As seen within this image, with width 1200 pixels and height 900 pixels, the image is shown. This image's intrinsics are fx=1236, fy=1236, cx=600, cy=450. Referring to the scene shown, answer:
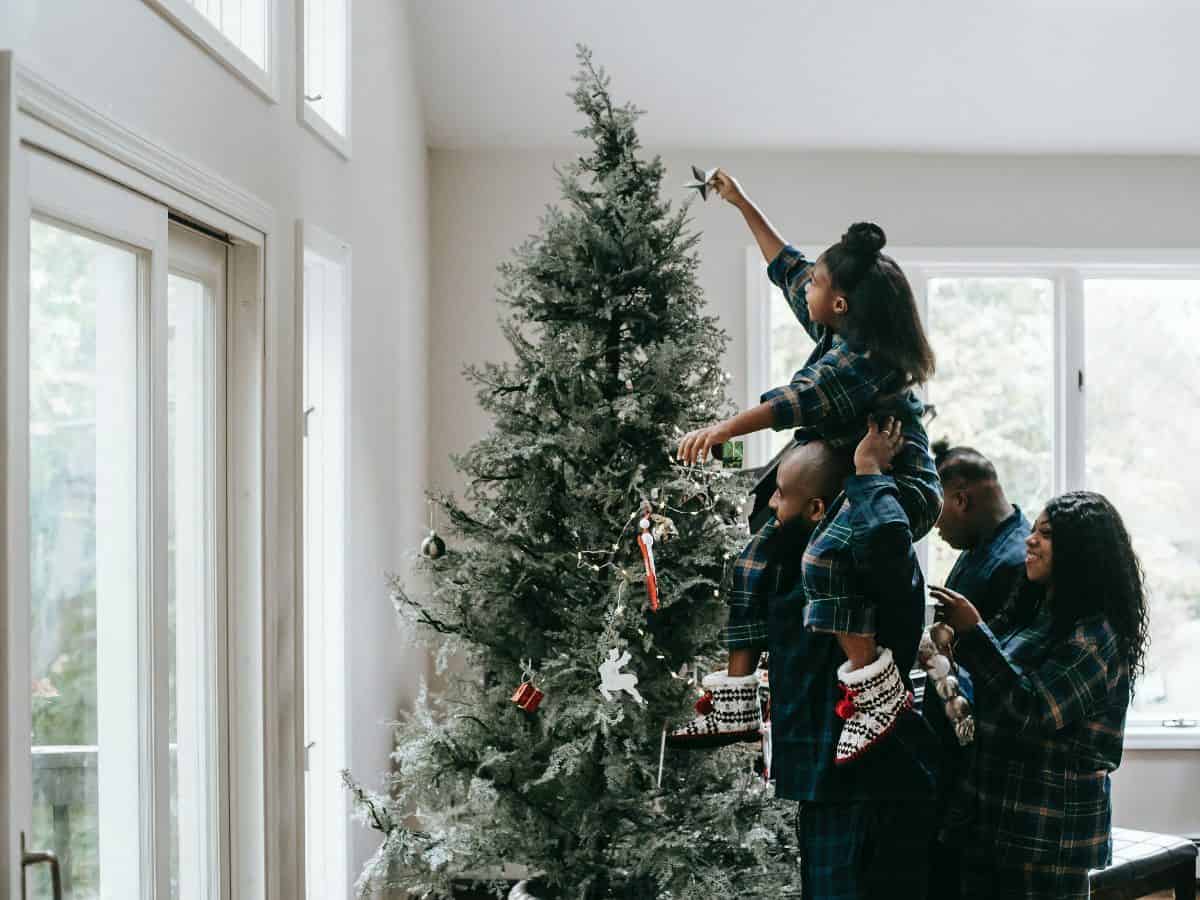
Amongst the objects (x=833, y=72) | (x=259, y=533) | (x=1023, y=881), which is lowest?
(x=1023, y=881)

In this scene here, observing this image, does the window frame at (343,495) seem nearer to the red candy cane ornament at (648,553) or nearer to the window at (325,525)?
the window at (325,525)

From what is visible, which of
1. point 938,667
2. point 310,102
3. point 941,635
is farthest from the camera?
point 310,102

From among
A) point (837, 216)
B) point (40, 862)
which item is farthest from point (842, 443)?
point (837, 216)

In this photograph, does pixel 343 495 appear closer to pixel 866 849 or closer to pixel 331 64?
pixel 331 64

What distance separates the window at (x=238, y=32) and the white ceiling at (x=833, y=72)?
1463 millimetres

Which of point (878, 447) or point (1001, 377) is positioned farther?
point (1001, 377)

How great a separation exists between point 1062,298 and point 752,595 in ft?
9.48

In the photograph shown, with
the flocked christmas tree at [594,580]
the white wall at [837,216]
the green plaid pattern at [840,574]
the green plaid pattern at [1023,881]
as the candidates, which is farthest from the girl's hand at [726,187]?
the white wall at [837,216]

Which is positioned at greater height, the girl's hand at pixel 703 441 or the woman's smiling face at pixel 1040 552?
the girl's hand at pixel 703 441

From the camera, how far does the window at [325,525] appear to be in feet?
9.78

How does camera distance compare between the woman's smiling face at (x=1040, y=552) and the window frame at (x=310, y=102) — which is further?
the window frame at (x=310, y=102)

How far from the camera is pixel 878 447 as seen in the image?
71.2 inches

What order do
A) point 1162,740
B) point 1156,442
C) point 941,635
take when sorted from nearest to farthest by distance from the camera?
point 941,635, point 1162,740, point 1156,442

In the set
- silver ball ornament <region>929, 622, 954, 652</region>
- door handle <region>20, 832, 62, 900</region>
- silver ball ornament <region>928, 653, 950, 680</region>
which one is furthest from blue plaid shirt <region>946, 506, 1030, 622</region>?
door handle <region>20, 832, 62, 900</region>
